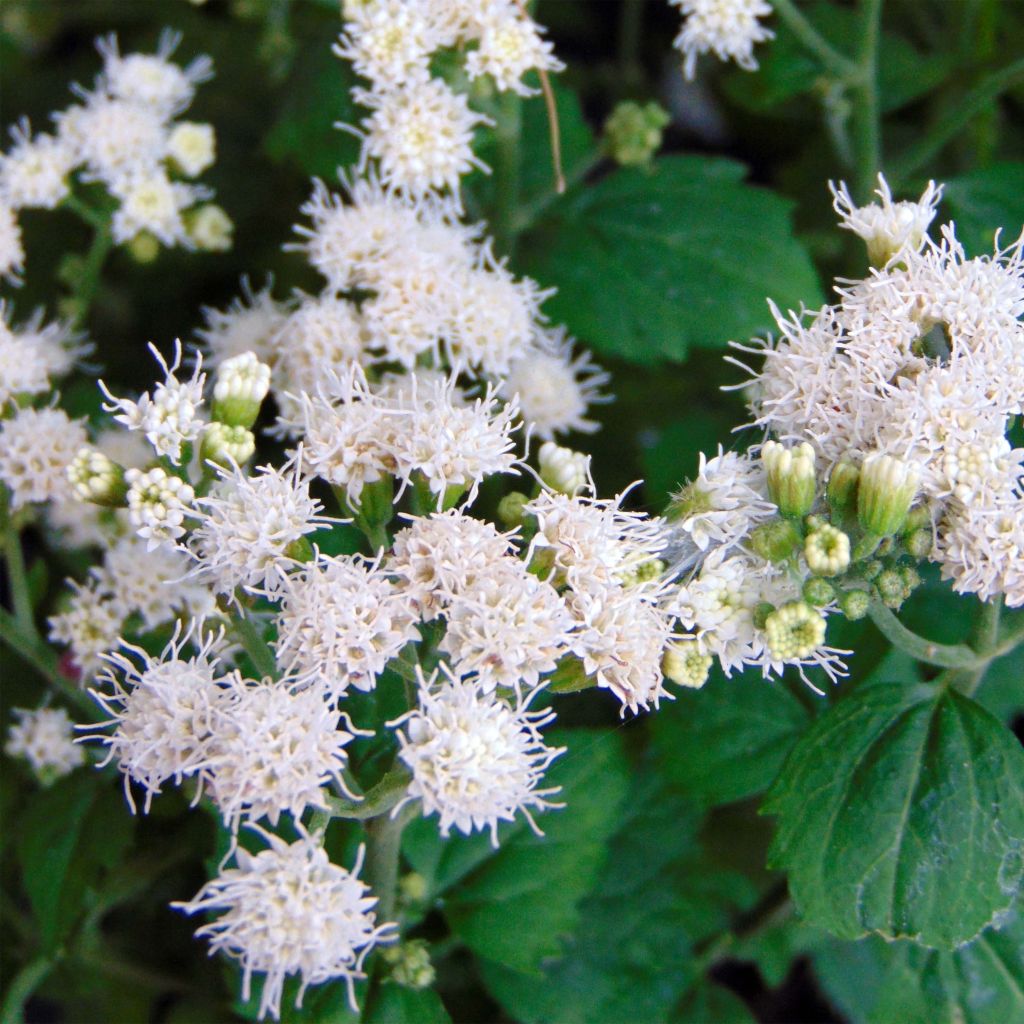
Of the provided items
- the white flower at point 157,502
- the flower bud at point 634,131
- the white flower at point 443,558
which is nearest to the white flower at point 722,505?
the white flower at point 443,558

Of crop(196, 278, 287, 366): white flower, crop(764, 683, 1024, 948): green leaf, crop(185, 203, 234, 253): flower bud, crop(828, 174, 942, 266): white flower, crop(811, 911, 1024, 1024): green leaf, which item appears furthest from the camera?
crop(185, 203, 234, 253): flower bud

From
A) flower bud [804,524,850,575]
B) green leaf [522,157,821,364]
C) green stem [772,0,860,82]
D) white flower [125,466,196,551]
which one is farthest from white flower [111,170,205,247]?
flower bud [804,524,850,575]

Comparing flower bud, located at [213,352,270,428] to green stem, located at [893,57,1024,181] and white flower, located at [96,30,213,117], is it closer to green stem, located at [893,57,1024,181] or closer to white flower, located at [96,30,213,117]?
white flower, located at [96,30,213,117]

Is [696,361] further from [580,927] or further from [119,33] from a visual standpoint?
[119,33]

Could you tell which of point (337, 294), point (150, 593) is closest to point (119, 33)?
point (337, 294)

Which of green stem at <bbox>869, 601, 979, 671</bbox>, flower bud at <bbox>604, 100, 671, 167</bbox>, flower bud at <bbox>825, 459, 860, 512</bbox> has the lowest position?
green stem at <bbox>869, 601, 979, 671</bbox>

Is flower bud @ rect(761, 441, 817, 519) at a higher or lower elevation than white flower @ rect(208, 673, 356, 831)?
higher

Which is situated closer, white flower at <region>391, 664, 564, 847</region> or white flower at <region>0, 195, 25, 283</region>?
white flower at <region>391, 664, 564, 847</region>
